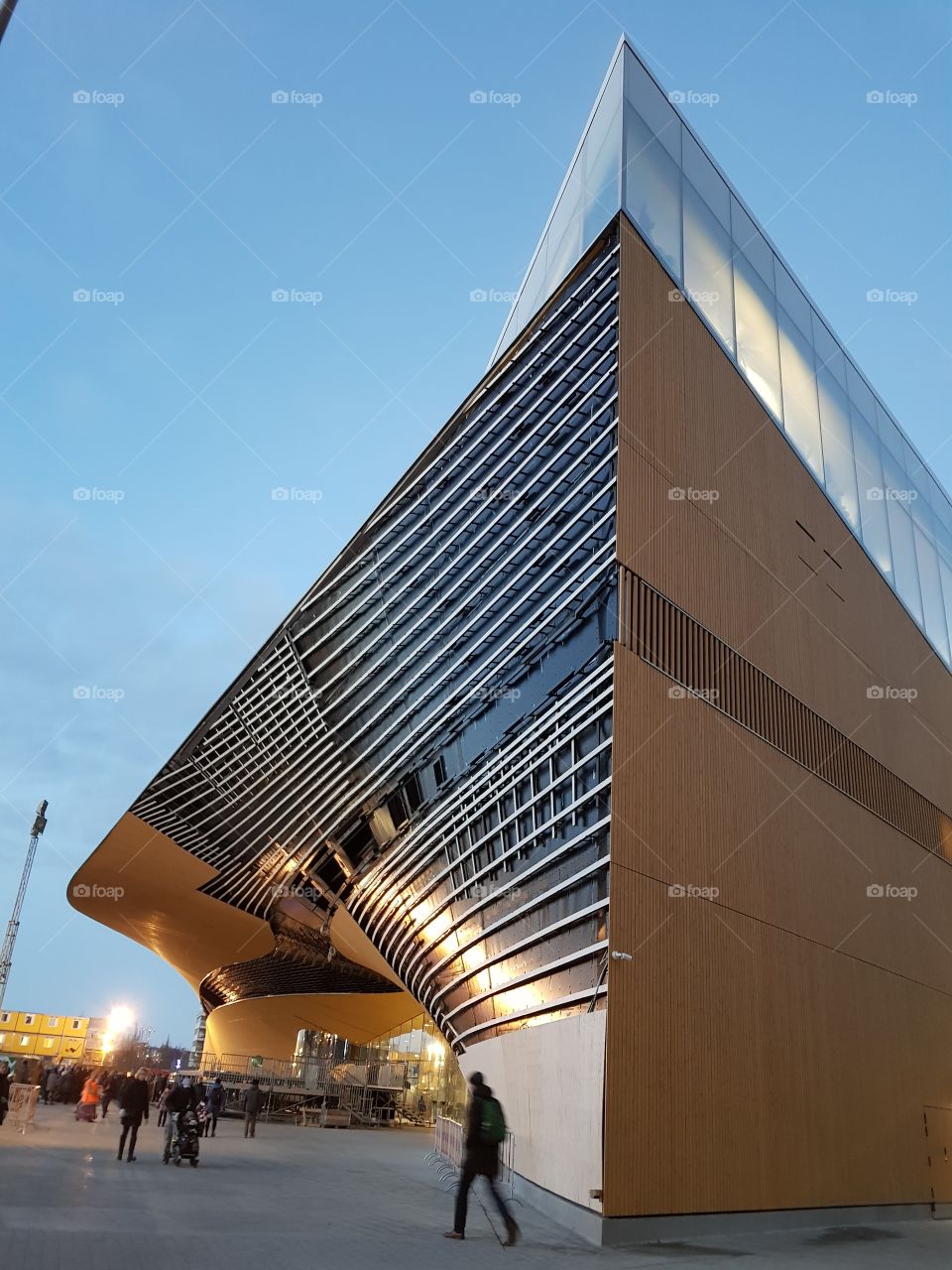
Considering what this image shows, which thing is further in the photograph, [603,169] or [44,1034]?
[44,1034]

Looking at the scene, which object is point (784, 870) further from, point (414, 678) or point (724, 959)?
point (414, 678)

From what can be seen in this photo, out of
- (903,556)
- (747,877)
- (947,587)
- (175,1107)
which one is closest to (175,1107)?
(175,1107)

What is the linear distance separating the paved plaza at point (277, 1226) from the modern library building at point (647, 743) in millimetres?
964

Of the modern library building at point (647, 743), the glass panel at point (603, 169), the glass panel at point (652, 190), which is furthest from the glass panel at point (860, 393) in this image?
the glass panel at point (603, 169)

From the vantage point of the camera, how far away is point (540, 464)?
1495 cm

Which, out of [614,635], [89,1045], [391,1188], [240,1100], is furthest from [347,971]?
[89,1045]

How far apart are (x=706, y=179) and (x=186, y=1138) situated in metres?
19.1

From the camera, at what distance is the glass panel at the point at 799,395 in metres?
19.6

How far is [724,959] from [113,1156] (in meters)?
8.69

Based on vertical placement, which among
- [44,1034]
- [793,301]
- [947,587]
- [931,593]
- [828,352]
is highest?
[793,301]

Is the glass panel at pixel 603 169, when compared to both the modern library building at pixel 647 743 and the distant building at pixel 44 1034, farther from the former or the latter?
the distant building at pixel 44 1034

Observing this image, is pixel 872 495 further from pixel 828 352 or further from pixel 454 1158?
pixel 454 1158

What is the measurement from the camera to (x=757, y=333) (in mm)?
18906

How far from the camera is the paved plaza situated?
6199 mm
